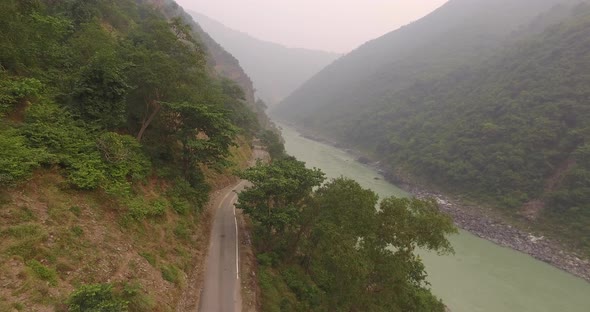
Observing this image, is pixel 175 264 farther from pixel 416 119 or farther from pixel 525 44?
pixel 525 44

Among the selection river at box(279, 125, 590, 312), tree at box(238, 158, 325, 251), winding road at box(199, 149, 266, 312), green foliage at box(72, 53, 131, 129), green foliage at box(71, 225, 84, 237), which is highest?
green foliage at box(72, 53, 131, 129)

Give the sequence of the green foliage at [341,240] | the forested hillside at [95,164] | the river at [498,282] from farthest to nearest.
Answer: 1. the river at [498,282]
2. the green foliage at [341,240]
3. the forested hillside at [95,164]

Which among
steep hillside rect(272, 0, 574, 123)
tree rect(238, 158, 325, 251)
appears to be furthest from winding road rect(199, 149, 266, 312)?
steep hillside rect(272, 0, 574, 123)

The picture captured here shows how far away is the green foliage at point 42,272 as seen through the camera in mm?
11157

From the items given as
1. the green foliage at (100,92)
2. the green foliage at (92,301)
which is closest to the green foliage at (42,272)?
the green foliage at (92,301)

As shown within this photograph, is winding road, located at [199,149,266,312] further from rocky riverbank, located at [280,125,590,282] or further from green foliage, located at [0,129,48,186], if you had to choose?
rocky riverbank, located at [280,125,590,282]

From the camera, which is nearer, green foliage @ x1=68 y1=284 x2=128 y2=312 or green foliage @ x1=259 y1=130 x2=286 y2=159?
green foliage @ x1=68 y1=284 x2=128 y2=312

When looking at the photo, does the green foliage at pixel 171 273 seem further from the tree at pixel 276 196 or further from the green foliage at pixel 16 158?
the green foliage at pixel 16 158

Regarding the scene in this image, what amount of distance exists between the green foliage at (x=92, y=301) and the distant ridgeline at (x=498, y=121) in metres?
51.2

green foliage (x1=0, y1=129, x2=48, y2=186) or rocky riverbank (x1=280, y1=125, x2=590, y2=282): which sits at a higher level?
green foliage (x1=0, y1=129, x2=48, y2=186)

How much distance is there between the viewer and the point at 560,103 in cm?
5828

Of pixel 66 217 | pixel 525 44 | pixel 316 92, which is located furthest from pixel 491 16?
pixel 66 217

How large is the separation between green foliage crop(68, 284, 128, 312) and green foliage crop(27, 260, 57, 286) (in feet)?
3.36

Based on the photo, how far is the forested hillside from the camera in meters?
11.9
